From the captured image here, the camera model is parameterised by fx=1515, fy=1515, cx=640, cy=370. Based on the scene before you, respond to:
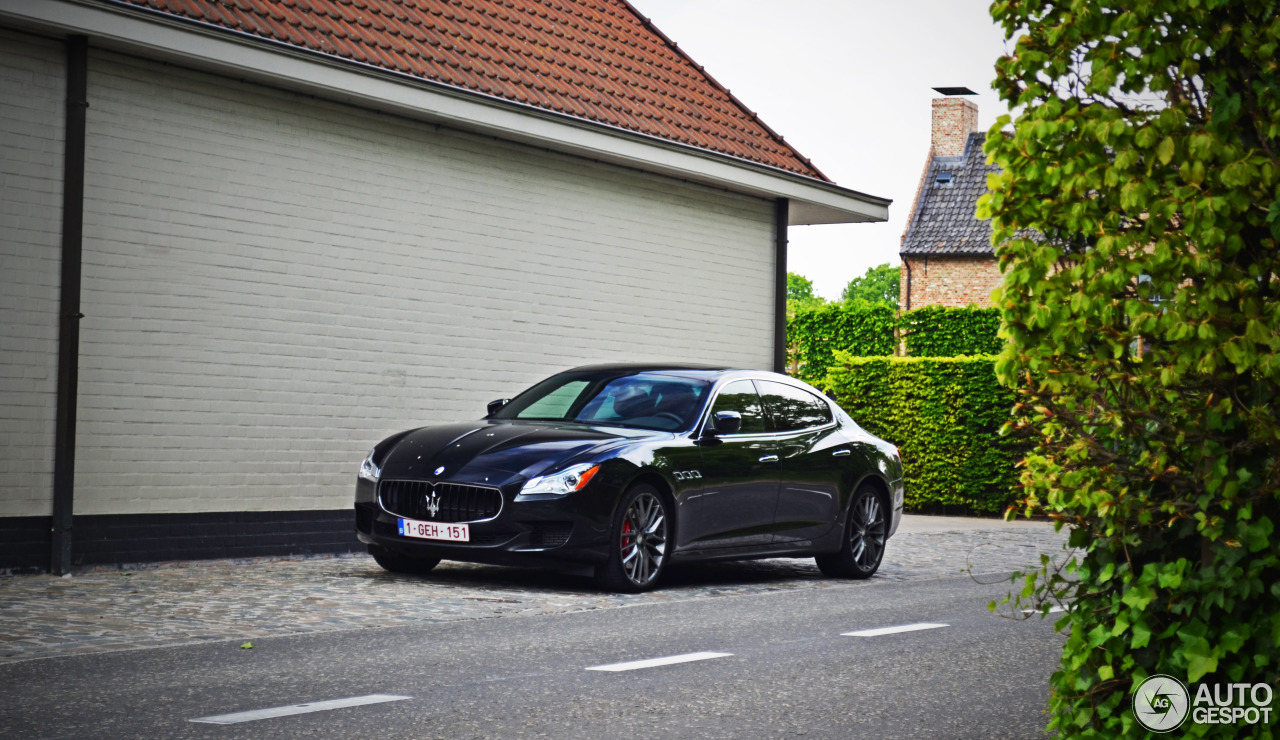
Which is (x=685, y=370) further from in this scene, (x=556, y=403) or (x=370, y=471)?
(x=370, y=471)

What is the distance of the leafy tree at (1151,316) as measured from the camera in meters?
3.68

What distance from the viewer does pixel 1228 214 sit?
363cm

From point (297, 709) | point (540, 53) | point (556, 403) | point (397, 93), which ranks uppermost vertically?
point (540, 53)

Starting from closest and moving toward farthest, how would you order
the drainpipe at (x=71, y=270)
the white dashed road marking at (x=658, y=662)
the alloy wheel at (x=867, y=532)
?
the white dashed road marking at (x=658, y=662)
the drainpipe at (x=71, y=270)
the alloy wheel at (x=867, y=532)

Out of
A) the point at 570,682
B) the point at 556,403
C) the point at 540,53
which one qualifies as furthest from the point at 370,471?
the point at 540,53

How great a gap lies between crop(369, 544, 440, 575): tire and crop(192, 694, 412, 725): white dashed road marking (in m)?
4.97

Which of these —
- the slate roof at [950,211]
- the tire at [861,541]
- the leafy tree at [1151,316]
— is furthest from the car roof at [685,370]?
the slate roof at [950,211]

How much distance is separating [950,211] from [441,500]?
126 ft

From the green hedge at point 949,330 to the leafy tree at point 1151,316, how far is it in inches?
1272

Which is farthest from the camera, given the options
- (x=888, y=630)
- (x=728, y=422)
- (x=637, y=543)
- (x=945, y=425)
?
(x=945, y=425)

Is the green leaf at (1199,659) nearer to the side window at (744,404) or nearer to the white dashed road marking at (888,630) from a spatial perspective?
the white dashed road marking at (888,630)

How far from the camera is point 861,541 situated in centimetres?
1255

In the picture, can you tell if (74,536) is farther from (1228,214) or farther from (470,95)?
(1228,214)

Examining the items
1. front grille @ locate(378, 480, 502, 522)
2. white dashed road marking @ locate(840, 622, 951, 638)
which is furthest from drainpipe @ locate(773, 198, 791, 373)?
white dashed road marking @ locate(840, 622, 951, 638)
